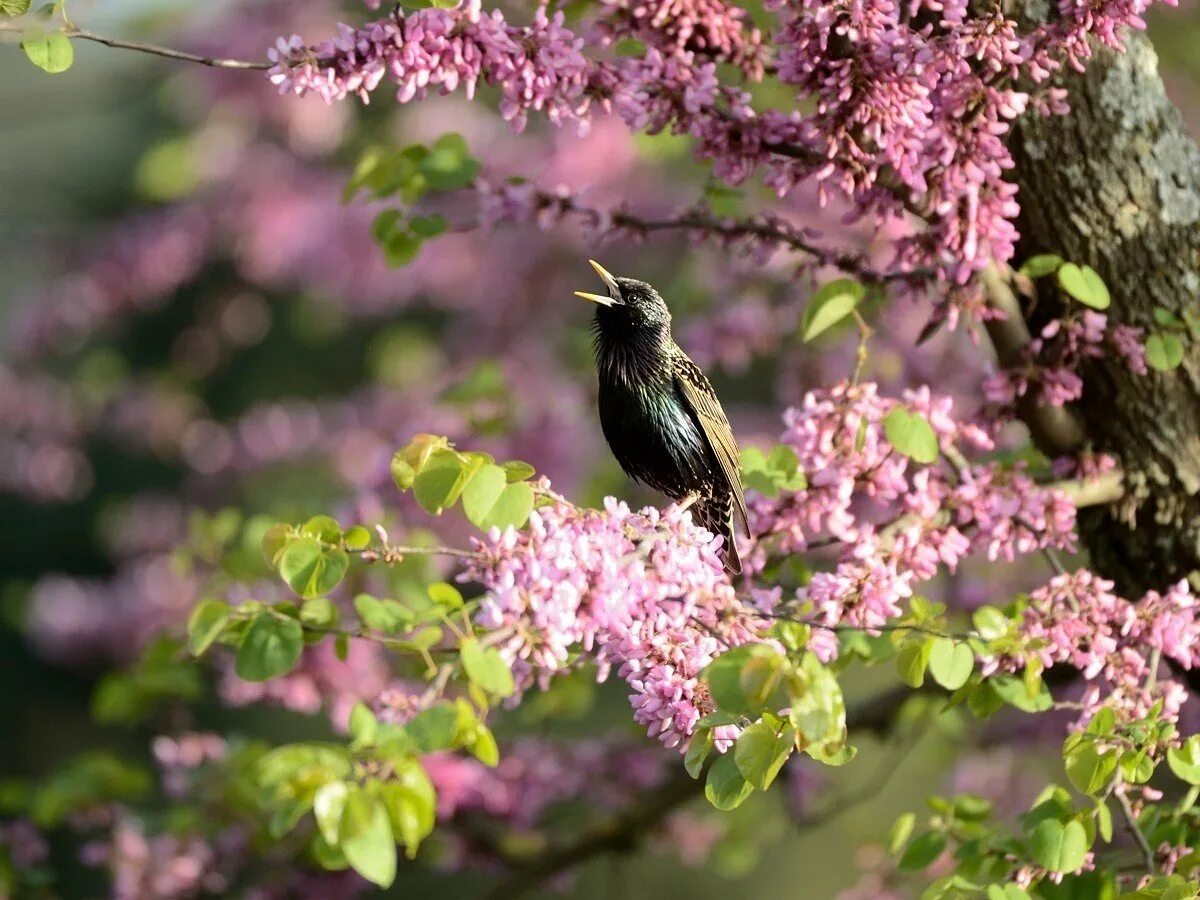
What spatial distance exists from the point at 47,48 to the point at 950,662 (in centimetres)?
137

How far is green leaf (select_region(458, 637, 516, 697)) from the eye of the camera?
1.37 meters

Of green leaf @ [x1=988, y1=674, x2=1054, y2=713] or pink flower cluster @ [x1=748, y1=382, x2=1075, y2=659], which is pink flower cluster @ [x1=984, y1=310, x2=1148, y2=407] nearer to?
pink flower cluster @ [x1=748, y1=382, x2=1075, y2=659]

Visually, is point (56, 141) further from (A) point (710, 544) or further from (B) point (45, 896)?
(A) point (710, 544)

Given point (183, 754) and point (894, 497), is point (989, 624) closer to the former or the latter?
point (894, 497)

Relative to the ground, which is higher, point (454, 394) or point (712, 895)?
point (454, 394)

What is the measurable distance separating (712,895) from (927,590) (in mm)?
3125

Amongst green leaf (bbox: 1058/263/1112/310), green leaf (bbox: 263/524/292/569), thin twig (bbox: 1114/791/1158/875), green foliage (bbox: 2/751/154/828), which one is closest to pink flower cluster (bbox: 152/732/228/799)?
green foliage (bbox: 2/751/154/828)

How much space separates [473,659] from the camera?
1.38 meters

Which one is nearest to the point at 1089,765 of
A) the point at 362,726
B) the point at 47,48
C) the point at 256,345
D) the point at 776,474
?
the point at 776,474

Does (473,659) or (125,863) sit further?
(125,863)

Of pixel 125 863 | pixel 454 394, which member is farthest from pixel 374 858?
pixel 125 863

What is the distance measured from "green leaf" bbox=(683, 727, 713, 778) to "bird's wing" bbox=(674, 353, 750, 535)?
0.76 m

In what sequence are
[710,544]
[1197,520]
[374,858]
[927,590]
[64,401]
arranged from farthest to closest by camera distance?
1. [64,401]
2. [927,590]
3. [1197,520]
4. [710,544]
5. [374,858]

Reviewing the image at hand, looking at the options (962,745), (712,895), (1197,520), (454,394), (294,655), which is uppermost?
(1197,520)
